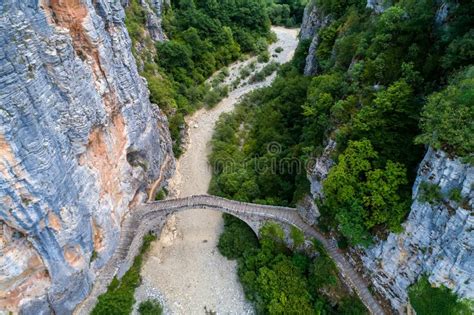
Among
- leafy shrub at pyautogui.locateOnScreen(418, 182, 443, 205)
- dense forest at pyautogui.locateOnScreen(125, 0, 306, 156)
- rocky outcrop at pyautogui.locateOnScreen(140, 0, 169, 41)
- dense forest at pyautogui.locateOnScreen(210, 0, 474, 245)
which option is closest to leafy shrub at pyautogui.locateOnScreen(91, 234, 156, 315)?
dense forest at pyautogui.locateOnScreen(210, 0, 474, 245)

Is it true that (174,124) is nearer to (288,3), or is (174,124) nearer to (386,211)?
(386,211)

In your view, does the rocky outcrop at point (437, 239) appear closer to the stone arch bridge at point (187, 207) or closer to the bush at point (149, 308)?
the stone arch bridge at point (187, 207)

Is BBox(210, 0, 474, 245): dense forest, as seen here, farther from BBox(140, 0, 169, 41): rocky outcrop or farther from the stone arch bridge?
BBox(140, 0, 169, 41): rocky outcrop

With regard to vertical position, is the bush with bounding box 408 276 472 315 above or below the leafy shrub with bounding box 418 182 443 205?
below

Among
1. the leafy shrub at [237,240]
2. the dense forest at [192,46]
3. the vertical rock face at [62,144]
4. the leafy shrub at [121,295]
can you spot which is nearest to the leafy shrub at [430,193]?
the leafy shrub at [237,240]

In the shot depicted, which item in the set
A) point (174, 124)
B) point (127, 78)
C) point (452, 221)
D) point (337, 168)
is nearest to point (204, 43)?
point (174, 124)

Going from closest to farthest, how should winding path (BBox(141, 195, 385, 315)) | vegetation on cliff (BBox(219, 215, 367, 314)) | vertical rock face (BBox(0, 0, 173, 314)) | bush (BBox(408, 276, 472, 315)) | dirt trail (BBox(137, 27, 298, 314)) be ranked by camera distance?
vertical rock face (BBox(0, 0, 173, 314))
bush (BBox(408, 276, 472, 315))
winding path (BBox(141, 195, 385, 315))
vegetation on cliff (BBox(219, 215, 367, 314))
dirt trail (BBox(137, 27, 298, 314))

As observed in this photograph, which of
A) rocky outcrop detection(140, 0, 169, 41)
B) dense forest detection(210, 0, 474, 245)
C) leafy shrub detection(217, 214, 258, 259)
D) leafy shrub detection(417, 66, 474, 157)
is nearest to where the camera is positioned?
leafy shrub detection(417, 66, 474, 157)
